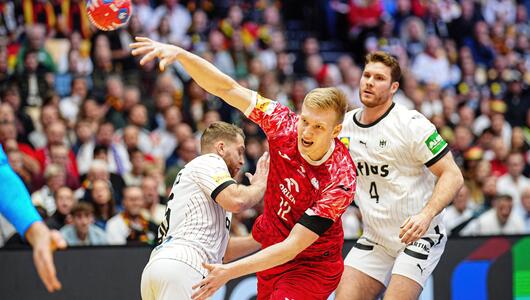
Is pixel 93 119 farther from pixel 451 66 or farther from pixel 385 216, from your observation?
pixel 451 66

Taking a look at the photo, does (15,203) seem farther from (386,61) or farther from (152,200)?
(152,200)

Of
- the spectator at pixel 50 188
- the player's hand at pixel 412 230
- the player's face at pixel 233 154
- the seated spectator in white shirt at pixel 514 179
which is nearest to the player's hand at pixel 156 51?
the player's face at pixel 233 154

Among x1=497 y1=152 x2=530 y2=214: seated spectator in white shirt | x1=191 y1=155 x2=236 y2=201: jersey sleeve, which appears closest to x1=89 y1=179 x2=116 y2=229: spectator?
x1=191 y1=155 x2=236 y2=201: jersey sleeve

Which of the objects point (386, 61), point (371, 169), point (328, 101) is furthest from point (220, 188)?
point (386, 61)

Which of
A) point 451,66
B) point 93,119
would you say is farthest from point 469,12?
point 93,119

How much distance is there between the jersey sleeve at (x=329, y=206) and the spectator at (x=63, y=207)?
462 cm

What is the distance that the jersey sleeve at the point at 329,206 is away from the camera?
637cm

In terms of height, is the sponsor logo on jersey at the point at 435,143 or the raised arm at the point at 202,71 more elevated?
the raised arm at the point at 202,71

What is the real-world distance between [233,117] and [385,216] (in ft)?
22.8

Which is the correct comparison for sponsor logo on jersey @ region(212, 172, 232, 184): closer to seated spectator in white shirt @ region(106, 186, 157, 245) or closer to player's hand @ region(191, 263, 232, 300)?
player's hand @ region(191, 263, 232, 300)

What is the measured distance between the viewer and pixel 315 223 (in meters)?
6.36

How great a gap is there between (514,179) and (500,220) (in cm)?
174

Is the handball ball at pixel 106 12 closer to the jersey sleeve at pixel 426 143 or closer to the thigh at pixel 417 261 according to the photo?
the jersey sleeve at pixel 426 143

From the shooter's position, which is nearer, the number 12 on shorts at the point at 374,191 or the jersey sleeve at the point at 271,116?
the jersey sleeve at the point at 271,116
